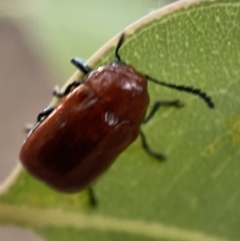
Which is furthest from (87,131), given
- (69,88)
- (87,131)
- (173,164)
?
(173,164)

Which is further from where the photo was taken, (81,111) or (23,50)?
(23,50)

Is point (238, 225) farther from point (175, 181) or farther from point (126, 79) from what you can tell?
point (126, 79)

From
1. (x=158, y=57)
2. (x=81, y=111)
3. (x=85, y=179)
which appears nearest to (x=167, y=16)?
(x=158, y=57)

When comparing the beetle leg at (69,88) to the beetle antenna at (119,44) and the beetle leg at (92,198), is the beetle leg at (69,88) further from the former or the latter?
the beetle leg at (92,198)

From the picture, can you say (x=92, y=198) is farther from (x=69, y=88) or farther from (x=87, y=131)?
(x=69, y=88)

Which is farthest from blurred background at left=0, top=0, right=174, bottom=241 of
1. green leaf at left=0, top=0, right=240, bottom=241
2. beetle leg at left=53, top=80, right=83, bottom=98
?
green leaf at left=0, top=0, right=240, bottom=241

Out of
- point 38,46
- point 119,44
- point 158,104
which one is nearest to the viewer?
point 119,44
